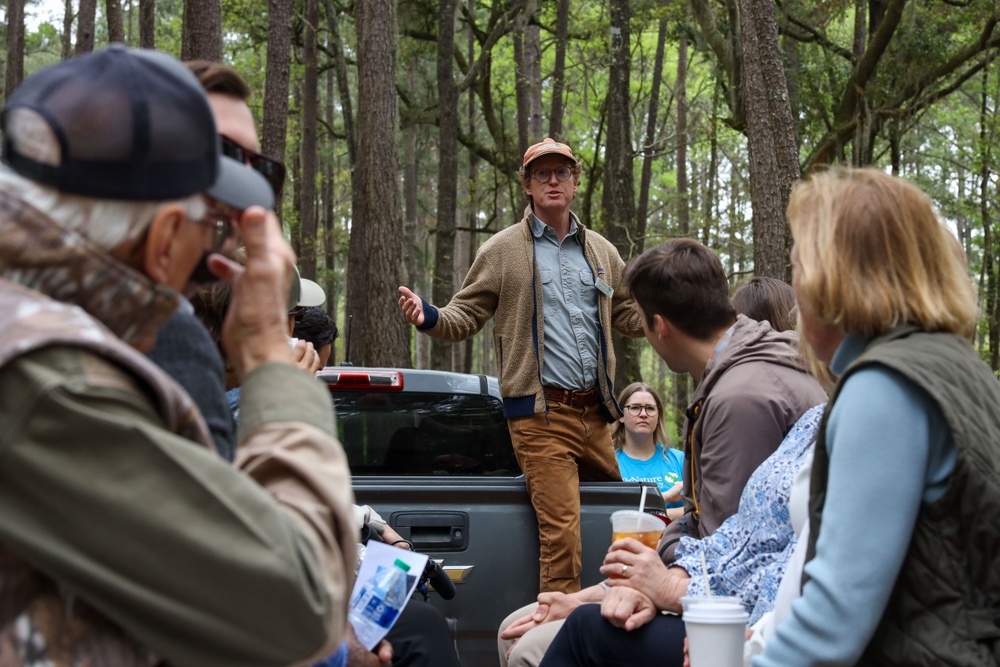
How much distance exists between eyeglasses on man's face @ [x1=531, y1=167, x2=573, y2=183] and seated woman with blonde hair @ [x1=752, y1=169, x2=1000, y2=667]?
440 centimetres

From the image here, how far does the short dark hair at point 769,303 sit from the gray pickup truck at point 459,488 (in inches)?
45.0

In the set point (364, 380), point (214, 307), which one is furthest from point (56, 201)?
point (364, 380)

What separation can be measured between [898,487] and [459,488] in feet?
10.5

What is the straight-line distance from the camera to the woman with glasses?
8609mm

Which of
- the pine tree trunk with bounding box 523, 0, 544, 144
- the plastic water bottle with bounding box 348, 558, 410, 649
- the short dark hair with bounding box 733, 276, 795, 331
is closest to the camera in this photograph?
the plastic water bottle with bounding box 348, 558, 410, 649

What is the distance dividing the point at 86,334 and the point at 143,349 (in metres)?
0.23

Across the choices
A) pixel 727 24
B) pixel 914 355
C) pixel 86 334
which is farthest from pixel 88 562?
pixel 727 24

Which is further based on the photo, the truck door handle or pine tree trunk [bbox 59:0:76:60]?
pine tree trunk [bbox 59:0:76:60]

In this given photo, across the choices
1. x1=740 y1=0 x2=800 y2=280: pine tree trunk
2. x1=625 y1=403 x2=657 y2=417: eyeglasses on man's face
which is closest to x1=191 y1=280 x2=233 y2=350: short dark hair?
x1=625 y1=403 x2=657 y2=417: eyeglasses on man's face

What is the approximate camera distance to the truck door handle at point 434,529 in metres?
5.07

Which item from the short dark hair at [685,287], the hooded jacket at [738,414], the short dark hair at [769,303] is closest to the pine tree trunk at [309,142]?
the short dark hair at [769,303]

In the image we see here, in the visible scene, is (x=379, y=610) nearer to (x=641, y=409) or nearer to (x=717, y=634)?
(x=717, y=634)

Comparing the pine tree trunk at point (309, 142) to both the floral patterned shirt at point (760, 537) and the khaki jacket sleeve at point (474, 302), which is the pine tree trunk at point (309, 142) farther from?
the floral patterned shirt at point (760, 537)

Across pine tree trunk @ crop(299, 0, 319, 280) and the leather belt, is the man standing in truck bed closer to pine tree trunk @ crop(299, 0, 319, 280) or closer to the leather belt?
the leather belt
